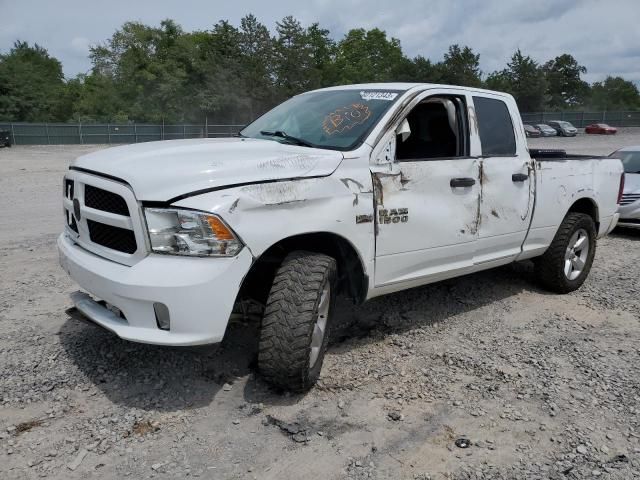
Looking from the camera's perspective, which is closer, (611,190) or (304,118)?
(304,118)

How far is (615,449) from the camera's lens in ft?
9.72

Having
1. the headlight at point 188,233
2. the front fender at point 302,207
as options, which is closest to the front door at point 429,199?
the front fender at point 302,207

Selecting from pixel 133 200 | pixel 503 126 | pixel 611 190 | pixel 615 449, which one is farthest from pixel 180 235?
pixel 611 190

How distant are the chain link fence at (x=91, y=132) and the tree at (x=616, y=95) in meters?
74.4

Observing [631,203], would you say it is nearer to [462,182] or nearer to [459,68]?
[462,182]

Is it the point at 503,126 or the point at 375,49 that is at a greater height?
the point at 375,49

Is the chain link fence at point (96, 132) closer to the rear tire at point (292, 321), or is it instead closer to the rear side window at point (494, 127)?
the rear side window at point (494, 127)

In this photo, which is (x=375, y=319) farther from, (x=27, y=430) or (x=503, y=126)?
(x=27, y=430)

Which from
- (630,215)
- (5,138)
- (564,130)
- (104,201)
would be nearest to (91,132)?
(5,138)

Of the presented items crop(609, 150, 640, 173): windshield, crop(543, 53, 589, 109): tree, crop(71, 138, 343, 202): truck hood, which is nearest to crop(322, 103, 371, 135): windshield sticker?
crop(71, 138, 343, 202): truck hood

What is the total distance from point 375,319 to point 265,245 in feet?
6.40

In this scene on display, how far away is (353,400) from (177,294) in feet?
4.33

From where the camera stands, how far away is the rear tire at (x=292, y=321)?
3197 mm

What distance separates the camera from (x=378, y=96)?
4145mm
